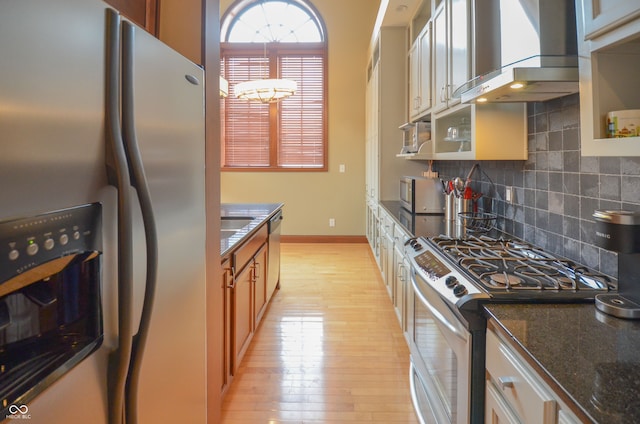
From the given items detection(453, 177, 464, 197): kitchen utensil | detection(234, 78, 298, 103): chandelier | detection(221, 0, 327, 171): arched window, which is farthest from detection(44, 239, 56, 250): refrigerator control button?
detection(221, 0, 327, 171): arched window

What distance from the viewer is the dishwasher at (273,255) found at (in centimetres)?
344

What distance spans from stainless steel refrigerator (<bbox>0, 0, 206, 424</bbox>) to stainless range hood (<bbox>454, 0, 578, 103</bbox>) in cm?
117

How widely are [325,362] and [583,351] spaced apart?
1868mm

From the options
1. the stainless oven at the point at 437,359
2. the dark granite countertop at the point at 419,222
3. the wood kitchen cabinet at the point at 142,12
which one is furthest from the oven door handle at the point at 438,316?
the wood kitchen cabinet at the point at 142,12

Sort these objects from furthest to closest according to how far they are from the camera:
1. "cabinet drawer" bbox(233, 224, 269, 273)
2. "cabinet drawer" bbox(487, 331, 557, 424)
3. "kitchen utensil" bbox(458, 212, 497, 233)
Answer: "kitchen utensil" bbox(458, 212, 497, 233)
"cabinet drawer" bbox(233, 224, 269, 273)
"cabinet drawer" bbox(487, 331, 557, 424)

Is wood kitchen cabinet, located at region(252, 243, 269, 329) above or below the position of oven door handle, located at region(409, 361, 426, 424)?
above

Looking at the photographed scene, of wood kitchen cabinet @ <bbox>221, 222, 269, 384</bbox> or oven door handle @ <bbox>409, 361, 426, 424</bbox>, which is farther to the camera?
wood kitchen cabinet @ <bbox>221, 222, 269, 384</bbox>

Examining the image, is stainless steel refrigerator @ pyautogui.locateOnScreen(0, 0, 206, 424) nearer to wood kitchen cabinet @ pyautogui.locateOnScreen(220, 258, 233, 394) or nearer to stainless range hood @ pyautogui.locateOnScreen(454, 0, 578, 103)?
wood kitchen cabinet @ pyautogui.locateOnScreen(220, 258, 233, 394)

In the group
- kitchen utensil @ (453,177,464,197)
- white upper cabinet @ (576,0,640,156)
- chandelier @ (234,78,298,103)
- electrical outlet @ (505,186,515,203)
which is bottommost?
electrical outlet @ (505,186,515,203)

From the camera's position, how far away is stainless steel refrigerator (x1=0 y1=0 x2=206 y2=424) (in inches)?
22.9

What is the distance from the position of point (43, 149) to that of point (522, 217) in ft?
7.29

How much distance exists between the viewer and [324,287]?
4.19m

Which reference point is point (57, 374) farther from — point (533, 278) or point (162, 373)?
point (533, 278)

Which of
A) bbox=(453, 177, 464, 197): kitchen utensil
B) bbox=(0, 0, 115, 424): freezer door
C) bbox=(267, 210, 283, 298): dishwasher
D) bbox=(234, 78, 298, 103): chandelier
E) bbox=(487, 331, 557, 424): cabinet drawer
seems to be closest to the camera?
bbox=(0, 0, 115, 424): freezer door
